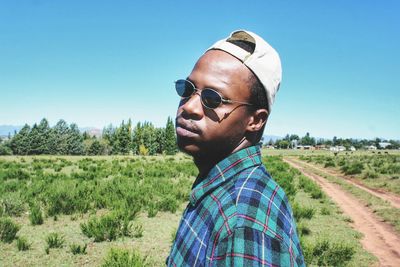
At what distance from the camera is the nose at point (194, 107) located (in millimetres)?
1396

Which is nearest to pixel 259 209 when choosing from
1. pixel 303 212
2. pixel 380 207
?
pixel 303 212

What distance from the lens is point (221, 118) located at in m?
1.37

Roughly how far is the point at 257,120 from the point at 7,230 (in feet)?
24.7

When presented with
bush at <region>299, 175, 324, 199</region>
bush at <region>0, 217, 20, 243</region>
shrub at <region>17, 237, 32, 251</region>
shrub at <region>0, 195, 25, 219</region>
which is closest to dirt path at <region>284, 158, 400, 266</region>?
bush at <region>299, 175, 324, 199</region>

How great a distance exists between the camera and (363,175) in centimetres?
2156

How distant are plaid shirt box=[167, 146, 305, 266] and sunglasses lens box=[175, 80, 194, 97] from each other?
0.38 meters

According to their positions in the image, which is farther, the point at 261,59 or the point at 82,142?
the point at 82,142

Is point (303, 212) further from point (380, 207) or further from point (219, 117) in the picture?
point (219, 117)

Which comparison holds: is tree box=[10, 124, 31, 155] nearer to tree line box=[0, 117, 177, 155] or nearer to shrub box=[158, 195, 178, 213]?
tree line box=[0, 117, 177, 155]

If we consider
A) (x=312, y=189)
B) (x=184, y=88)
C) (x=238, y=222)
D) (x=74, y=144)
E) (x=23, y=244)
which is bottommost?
(x=23, y=244)

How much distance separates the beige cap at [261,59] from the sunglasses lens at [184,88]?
21 centimetres

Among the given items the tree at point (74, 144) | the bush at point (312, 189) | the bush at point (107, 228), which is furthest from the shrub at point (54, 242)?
the tree at point (74, 144)

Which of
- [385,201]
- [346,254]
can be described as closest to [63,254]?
[346,254]

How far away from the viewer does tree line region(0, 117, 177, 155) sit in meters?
68.2
